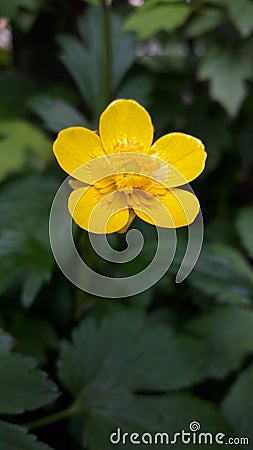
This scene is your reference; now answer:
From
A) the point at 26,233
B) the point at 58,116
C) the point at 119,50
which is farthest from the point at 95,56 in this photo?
the point at 26,233

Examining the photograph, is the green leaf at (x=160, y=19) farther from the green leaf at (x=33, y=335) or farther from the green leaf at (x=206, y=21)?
the green leaf at (x=33, y=335)

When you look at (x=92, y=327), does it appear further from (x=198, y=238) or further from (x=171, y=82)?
(x=171, y=82)

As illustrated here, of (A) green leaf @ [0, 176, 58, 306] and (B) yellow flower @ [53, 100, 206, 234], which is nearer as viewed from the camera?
(B) yellow flower @ [53, 100, 206, 234]

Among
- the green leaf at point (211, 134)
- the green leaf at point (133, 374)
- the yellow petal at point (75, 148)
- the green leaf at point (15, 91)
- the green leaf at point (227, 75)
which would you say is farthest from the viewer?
the green leaf at point (15, 91)

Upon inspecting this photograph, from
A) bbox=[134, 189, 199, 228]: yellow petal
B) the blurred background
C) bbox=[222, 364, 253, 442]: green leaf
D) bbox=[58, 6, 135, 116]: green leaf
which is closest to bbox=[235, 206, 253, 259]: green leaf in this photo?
the blurred background

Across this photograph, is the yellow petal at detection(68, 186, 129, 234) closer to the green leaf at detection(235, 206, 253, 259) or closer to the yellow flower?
the yellow flower

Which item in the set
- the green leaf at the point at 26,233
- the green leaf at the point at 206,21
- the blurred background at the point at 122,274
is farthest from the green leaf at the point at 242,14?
the green leaf at the point at 26,233
